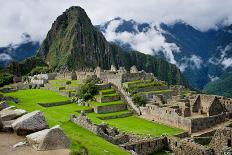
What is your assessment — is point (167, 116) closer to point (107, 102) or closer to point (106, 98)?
point (107, 102)

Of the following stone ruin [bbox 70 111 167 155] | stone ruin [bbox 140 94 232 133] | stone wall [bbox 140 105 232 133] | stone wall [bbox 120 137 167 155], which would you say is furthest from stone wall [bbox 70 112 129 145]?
stone ruin [bbox 140 94 232 133]

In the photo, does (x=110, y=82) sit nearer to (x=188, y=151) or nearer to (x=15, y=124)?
(x=188, y=151)

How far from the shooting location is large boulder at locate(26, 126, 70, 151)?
18.0 m

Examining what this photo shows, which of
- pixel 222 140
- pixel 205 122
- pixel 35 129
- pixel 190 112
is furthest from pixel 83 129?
pixel 190 112

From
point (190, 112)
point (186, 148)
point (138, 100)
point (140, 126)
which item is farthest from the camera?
point (138, 100)

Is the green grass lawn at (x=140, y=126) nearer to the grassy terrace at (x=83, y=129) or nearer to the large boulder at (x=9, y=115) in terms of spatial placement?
the grassy terrace at (x=83, y=129)

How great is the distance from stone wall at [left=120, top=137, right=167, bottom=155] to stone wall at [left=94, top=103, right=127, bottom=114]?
2061cm

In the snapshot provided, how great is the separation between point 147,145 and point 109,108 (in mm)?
22267

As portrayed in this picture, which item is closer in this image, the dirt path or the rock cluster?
the dirt path

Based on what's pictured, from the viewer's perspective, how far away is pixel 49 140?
59.5 feet

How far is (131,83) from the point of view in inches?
2335

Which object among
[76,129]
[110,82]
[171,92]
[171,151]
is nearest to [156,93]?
[171,92]

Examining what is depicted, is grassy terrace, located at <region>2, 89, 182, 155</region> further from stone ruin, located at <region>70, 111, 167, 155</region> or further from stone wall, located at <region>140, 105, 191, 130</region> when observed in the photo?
stone wall, located at <region>140, 105, 191, 130</region>

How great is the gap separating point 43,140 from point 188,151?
42.7 ft
